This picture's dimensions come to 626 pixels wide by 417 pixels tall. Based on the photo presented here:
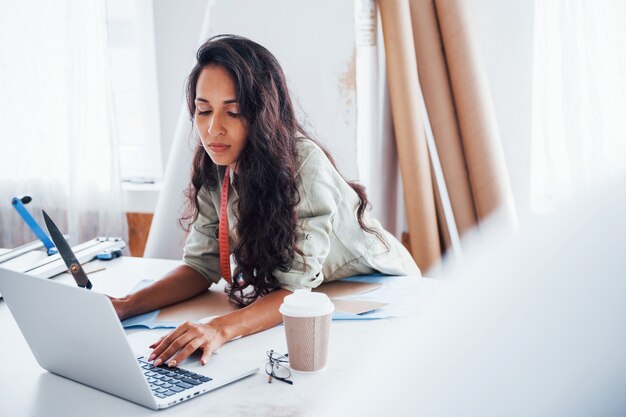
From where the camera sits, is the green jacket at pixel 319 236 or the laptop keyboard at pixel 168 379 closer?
the laptop keyboard at pixel 168 379

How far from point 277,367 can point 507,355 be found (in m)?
0.44

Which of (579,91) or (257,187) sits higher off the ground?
(579,91)

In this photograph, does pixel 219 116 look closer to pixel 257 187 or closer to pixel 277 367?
pixel 257 187

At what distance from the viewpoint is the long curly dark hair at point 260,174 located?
1449 mm

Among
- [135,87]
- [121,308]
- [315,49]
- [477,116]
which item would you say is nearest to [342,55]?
[315,49]

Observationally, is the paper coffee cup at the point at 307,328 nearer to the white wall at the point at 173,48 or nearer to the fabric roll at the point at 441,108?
the fabric roll at the point at 441,108

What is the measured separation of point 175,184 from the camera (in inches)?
94.2

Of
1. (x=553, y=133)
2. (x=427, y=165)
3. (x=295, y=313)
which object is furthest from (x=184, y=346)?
(x=553, y=133)

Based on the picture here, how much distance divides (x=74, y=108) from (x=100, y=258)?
4.28 ft

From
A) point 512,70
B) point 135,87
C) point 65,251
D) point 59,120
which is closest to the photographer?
point 65,251

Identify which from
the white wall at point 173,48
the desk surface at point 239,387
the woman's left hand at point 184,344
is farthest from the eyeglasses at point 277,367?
the white wall at point 173,48

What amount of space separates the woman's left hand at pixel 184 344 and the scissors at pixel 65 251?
271 millimetres

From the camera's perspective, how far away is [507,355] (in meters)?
1.20

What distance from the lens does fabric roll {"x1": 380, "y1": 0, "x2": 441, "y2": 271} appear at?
2.41 meters
